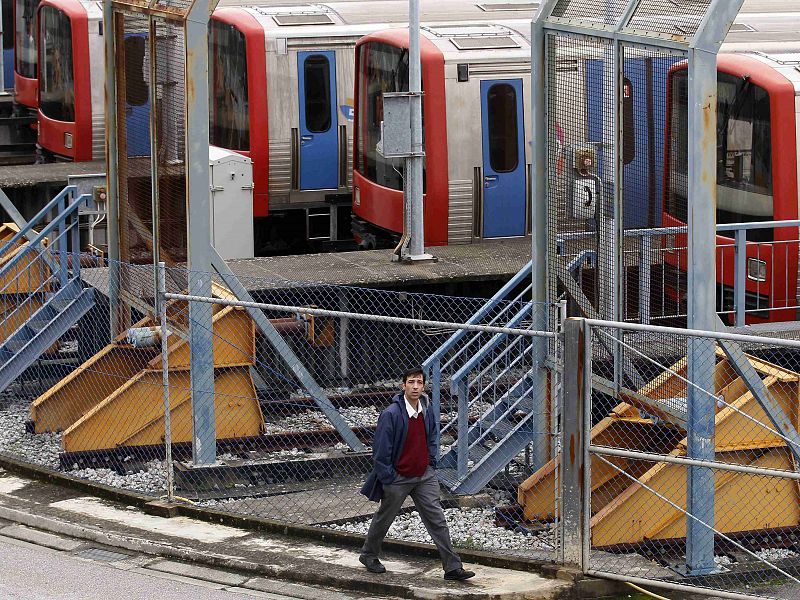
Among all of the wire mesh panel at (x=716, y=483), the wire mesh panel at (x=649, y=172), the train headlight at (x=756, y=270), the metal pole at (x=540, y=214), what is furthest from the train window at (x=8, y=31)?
the wire mesh panel at (x=716, y=483)

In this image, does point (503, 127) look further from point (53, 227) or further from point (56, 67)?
point (56, 67)

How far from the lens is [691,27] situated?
371 inches

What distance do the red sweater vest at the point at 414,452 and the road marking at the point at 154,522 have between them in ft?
5.27

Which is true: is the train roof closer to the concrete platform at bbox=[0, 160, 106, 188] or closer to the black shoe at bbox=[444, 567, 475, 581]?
the concrete platform at bbox=[0, 160, 106, 188]

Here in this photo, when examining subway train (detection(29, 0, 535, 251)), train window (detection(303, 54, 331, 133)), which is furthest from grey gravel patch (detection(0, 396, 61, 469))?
train window (detection(303, 54, 331, 133))

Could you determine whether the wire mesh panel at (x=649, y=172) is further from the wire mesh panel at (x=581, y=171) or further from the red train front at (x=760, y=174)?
the red train front at (x=760, y=174)

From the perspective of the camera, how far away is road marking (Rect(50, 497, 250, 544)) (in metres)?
10.5

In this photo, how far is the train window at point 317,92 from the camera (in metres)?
19.2

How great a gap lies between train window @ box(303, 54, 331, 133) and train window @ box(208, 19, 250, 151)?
73 centimetres

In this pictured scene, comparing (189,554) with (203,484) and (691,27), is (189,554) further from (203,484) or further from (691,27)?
(691,27)

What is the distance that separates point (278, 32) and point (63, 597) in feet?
35.5

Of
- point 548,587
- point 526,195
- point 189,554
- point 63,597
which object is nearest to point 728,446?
point 548,587

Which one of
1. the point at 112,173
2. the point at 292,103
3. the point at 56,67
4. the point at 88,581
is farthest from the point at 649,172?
the point at 56,67

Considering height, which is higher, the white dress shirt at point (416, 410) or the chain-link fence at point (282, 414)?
the white dress shirt at point (416, 410)
